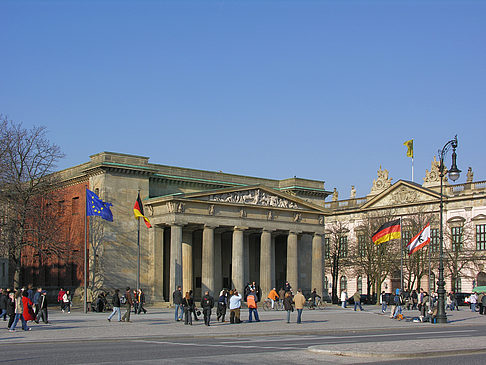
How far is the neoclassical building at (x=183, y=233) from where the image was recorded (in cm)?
6275

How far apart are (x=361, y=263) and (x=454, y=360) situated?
69.2m

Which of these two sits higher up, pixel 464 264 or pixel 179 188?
pixel 179 188

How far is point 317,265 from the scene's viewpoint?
2886 inches

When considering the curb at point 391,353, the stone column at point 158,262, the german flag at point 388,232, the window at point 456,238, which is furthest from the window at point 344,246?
the curb at point 391,353

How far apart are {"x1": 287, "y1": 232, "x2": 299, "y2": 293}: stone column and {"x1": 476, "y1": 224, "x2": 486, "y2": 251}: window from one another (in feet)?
109

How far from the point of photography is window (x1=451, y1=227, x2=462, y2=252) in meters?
91.8

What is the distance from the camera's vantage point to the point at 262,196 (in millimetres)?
69188

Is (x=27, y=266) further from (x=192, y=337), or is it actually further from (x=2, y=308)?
(x=192, y=337)

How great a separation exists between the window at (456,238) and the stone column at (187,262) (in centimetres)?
4070

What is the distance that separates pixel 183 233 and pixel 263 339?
129 feet

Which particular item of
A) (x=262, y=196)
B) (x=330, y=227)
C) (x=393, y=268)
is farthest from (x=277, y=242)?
(x=330, y=227)

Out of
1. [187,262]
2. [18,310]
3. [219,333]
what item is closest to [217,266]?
[187,262]

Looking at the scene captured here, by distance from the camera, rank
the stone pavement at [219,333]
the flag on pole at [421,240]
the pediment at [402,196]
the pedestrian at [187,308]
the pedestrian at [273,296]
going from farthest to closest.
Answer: the pediment at [402,196]
the pedestrian at [273,296]
the flag on pole at [421,240]
the pedestrian at [187,308]
the stone pavement at [219,333]

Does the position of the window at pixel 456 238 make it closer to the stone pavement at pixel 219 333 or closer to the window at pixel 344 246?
the window at pixel 344 246
